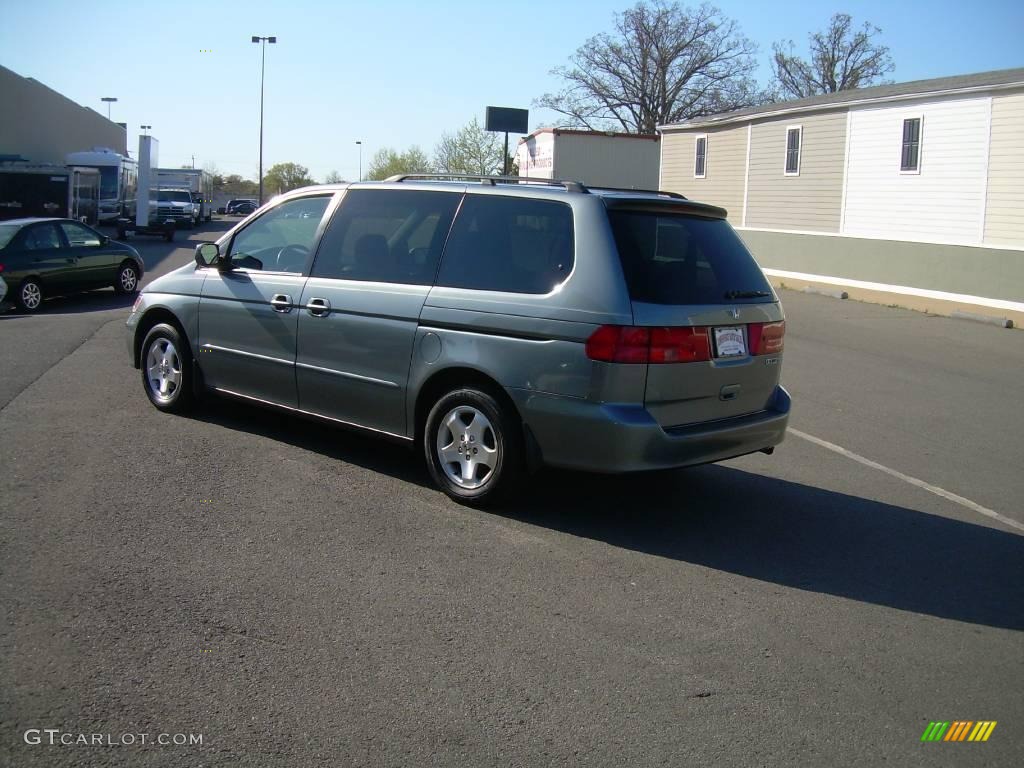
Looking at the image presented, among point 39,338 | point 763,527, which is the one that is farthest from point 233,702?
point 39,338

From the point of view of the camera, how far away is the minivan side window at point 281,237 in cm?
701

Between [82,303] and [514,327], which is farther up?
[514,327]

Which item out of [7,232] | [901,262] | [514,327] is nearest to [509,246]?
[514,327]

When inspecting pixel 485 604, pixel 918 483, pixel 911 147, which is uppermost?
pixel 911 147

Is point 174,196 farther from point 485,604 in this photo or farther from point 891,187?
point 485,604

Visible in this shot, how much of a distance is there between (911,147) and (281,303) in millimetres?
18723

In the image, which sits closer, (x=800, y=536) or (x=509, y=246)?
(x=800, y=536)

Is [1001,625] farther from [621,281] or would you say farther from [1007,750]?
[621,281]

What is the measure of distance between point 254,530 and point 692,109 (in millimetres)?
57470

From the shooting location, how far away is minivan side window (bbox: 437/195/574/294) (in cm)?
559

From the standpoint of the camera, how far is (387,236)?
21.4ft

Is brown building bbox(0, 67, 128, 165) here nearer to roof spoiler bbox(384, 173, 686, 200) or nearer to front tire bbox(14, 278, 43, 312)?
front tire bbox(14, 278, 43, 312)

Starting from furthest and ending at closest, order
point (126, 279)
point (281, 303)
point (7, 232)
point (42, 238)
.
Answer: point (126, 279)
point (42, 238)
point (7, 232)
point (281, 303)

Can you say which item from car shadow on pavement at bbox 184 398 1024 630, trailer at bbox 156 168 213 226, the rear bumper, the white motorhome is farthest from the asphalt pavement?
trailer at bbox 156 168 213 226
